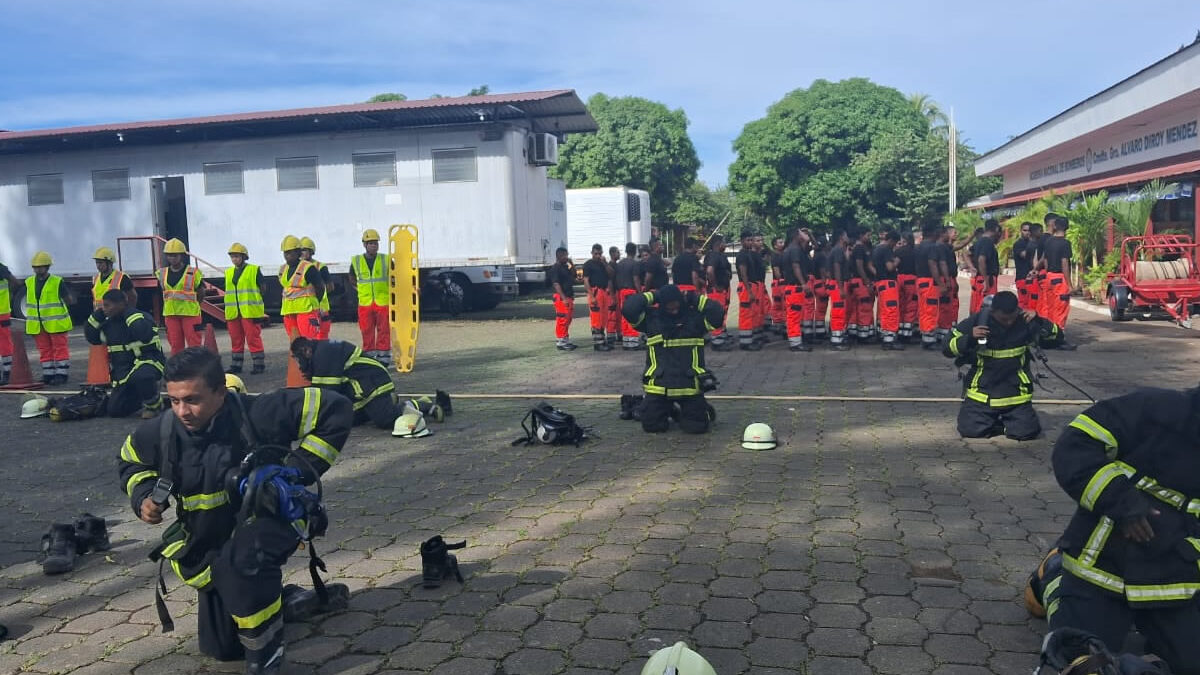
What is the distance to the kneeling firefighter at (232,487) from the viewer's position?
3.74 meters

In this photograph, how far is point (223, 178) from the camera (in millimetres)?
19109

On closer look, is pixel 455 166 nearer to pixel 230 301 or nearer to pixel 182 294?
pixel 230 301

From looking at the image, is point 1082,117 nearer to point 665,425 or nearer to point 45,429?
point 665,425

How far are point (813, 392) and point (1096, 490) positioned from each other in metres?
6.85

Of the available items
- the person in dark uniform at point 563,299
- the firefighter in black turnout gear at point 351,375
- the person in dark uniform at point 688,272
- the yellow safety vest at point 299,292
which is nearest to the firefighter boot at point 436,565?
the firefighter in black turnout gear at point 351,375

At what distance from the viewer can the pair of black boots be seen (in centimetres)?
524

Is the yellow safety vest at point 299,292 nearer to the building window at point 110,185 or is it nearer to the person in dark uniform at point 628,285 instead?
the person in dark uniform at point 628,285

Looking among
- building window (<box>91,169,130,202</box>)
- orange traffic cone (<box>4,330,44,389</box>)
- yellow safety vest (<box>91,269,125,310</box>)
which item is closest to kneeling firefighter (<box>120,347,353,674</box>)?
yellow safety vest (<box>91,269,125,310</box>)

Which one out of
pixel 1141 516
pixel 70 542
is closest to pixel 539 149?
pixel 70 542

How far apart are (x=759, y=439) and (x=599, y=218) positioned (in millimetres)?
22370

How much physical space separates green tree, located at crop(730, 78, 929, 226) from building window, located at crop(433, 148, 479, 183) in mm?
29275

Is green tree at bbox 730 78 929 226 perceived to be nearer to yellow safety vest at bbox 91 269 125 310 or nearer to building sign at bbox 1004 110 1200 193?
building sign at bbox 1004 110 1200 193

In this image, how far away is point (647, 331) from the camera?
8648 millimetres

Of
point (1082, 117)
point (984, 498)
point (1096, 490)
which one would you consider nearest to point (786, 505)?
point (984, 498)
